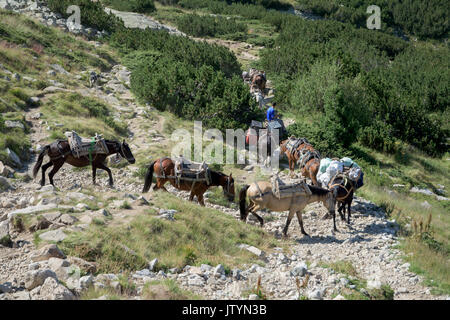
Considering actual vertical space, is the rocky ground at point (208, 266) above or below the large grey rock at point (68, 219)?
below

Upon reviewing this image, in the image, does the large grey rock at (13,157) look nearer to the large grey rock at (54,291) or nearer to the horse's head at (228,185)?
the horse's head at (228,185)

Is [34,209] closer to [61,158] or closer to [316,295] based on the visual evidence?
[61,158]

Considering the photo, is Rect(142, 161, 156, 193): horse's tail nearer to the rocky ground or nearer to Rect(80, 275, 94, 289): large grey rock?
the rocky ground

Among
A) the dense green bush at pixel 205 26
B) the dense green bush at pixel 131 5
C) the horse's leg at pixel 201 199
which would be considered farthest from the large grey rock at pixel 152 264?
the dense green bush at pixel 131 5

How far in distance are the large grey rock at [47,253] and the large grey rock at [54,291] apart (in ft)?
3.17

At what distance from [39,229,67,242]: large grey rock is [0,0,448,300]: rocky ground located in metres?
0.02

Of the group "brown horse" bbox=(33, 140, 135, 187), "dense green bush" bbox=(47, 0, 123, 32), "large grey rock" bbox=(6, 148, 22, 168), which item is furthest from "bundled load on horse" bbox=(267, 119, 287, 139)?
"dense green bush" bbox=(47, 0, 123, 32)

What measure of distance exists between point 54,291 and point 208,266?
9.90 feet

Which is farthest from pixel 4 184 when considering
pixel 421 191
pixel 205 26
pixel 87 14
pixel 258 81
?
pixel 205 26

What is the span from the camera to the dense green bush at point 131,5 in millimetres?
46528

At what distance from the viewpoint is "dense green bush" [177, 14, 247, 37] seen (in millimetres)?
42906

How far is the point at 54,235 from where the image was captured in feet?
24.8
